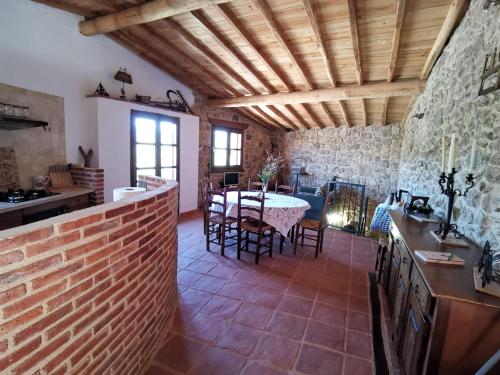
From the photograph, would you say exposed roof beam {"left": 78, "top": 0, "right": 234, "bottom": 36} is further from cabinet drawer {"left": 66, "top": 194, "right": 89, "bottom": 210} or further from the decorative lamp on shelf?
cabinet drawer {"left": 66, "top": 194, "right": 89, "bottom": 210}

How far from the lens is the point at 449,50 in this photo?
2803 mm

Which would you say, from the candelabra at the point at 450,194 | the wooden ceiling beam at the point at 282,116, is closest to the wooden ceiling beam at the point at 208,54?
the wooden ceiling beam at the point at 282,116

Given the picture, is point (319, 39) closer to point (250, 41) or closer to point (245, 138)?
point (250, 41)

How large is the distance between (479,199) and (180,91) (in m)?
4.97

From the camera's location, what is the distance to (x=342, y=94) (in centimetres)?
437

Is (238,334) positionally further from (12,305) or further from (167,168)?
(167,168)

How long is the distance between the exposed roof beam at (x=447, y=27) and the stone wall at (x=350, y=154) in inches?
113

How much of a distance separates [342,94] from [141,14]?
315 centimetres

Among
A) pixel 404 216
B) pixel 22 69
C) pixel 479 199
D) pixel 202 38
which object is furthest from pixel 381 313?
pixel 22 69

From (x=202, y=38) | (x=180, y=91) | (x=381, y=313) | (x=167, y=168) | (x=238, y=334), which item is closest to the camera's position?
(x=238, y=334)

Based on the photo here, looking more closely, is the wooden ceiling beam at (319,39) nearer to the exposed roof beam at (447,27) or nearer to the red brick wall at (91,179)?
the exposed roof beam at (447,27)

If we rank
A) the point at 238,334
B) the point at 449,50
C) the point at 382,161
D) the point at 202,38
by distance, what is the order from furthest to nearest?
1. the point at 382,161
2. the point at 202,38
3. the point at 449,50
4. the point at 238,334

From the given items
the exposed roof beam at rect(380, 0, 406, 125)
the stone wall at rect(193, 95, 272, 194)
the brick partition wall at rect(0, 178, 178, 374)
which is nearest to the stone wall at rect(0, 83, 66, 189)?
the brick partition wall at rect(0, 178, 178, 374)

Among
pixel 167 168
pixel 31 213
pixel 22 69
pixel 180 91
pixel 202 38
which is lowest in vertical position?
pixel 31 213
